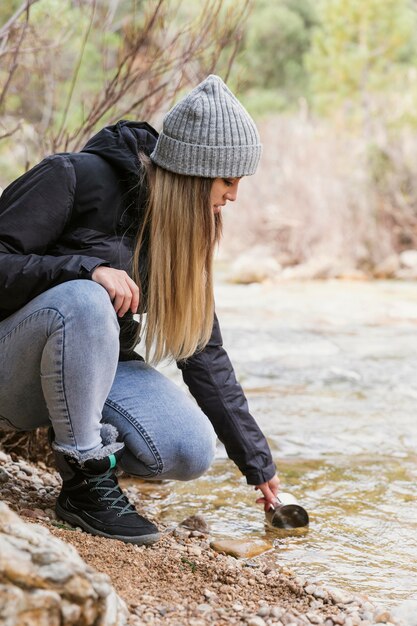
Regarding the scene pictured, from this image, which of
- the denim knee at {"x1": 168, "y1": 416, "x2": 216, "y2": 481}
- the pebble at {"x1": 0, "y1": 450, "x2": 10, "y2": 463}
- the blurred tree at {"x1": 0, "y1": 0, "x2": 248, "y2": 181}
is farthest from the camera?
the blurred tree at {"x1": 0, "y1": 0, "x2": 248, "y2": 181}

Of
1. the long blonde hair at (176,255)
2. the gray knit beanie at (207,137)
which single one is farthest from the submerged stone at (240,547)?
the gray knit beanie at (207,137)

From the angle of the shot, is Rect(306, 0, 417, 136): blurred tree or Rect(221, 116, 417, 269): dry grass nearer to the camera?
Rect(221, 116, 417, 269): dry grass

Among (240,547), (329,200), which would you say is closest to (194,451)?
(240,547)

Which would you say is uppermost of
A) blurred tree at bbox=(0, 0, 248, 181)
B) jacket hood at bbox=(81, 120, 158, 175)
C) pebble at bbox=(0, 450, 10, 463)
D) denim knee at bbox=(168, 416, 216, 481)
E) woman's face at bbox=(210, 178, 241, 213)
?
blurred tree at bbox=(0, 0, 248, 181)

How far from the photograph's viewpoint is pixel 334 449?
13.0 feet

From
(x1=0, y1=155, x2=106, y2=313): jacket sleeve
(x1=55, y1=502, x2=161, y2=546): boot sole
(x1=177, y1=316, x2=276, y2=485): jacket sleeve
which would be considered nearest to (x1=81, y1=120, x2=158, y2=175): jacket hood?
(x1=0, y1=155, x2=106, y2=313): jacket sleeve

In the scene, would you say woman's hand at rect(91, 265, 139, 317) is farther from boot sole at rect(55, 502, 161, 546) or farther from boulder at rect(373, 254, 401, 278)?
boulder at rect(373, 254, 401, 278)

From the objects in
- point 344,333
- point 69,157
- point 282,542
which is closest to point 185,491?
point 282,542

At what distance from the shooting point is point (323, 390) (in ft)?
17.2

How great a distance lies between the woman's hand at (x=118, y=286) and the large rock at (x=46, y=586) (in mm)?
764

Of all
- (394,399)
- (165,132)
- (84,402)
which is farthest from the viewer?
(394,399)

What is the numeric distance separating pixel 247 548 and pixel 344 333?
511cm

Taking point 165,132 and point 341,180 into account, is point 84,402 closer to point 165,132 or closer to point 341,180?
point 165,132

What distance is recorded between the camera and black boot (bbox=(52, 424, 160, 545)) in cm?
233
